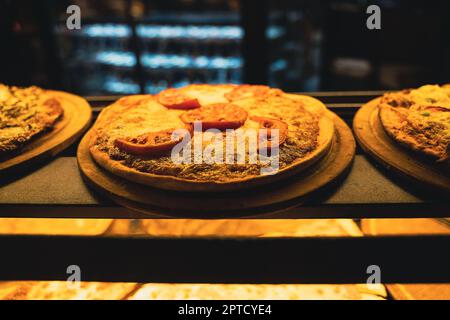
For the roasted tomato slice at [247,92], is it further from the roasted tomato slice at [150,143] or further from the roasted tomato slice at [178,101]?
the roasted tomato slice at [150,143]

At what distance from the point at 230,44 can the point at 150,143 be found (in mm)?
5555

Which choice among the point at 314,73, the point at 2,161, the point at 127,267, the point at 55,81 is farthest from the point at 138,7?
the point at 127,267

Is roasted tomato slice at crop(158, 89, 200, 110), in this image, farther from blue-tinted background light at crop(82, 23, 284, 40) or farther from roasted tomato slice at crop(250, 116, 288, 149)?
blue-tinted background light at crop(82, 23, 284, 40)

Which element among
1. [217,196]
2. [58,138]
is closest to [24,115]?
[58,138]

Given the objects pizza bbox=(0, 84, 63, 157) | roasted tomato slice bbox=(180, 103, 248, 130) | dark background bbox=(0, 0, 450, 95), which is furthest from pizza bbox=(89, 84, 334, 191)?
dark background bbox=(0, 0, 450, 95)

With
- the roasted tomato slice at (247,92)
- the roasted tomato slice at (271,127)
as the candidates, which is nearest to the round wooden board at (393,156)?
the roasted tomato slice at (271,127)

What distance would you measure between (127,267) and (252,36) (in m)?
4.52

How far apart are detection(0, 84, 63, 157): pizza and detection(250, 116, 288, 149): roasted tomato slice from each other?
4.90 feet

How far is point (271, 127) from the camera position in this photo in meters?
2.45

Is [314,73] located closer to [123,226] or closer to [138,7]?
[138,7]

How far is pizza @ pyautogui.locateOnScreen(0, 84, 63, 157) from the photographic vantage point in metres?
2.43

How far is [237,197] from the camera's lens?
1987 mm
